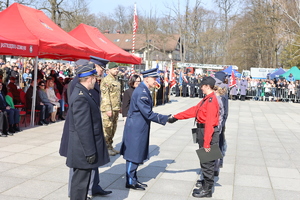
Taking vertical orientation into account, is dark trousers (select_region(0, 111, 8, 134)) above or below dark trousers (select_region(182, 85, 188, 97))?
below

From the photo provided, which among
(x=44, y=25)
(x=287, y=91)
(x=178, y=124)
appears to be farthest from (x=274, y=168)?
(x=287, y=91)

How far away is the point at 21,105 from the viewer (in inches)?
431

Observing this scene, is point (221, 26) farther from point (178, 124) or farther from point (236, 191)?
point (236, 191)

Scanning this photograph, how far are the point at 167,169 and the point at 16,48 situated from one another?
16.5 feet

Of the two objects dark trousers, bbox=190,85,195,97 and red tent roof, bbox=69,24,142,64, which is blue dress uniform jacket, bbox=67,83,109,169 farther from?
dark trousers, bbox=190,85,195,97

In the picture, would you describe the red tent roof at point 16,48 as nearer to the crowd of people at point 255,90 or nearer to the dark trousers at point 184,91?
the crowd of people at point 255,90

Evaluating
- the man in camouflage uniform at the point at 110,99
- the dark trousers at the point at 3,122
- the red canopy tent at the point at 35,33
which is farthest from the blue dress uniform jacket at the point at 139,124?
the red canopy tent at the point at 35,33

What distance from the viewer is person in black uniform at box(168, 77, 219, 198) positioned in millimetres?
5125

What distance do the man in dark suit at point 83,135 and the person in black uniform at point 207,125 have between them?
1.61 metres

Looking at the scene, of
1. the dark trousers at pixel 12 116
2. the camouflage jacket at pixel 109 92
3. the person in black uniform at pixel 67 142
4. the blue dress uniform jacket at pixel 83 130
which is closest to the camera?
the blue dress uniform jacket at pixel 83 130

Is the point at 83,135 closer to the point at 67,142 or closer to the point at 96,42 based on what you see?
the point at 67,142

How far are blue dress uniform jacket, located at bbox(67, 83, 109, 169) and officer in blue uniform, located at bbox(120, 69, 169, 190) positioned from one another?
48.3 inches

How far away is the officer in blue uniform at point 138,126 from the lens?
532cm

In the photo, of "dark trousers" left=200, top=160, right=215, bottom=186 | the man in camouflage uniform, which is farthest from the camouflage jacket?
"dark trousers" left=200, top=160, right=215, bottom=186
